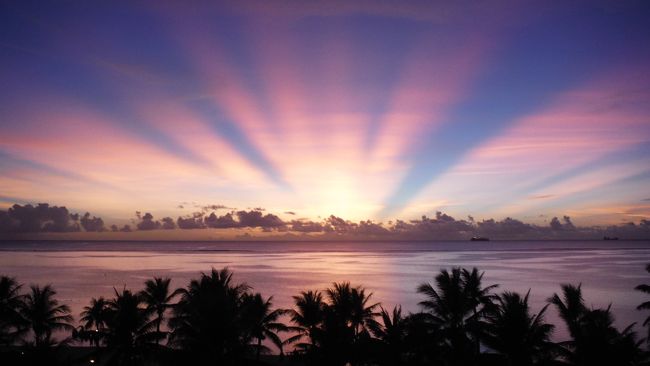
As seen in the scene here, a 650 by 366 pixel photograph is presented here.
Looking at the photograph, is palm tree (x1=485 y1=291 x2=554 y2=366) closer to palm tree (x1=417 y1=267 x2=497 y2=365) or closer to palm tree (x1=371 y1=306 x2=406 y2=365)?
palm tree (x1=417 y1=267 x2=497 y2=365)

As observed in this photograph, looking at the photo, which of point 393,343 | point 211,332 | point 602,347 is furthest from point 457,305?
point 211,332

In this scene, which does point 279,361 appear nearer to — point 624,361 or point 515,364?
point 515,364

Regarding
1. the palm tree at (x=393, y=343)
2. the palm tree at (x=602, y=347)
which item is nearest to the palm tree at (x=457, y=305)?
the palm tree at (x=393, y=343)

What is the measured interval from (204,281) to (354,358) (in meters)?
11.5

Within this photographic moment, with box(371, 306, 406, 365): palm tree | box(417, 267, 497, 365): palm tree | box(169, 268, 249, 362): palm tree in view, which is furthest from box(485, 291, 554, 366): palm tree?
box(169, 268, 249, 362): palm tree

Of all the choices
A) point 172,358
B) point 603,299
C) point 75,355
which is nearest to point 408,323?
point 172,358

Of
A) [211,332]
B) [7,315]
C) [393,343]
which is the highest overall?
[211,332]

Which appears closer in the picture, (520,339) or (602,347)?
(602,347)

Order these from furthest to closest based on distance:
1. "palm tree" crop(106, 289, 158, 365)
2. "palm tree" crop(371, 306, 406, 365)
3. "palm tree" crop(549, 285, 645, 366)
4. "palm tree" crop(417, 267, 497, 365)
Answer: "palm tree" crop(417, 267, 497, 365) → "palm tree" crop(106, 289, 158, 365) → "palm tree" crop(371, 306, 406, 365) → "palm tree" crop(549, 285, 645, 366)

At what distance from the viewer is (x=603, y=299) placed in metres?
82.5

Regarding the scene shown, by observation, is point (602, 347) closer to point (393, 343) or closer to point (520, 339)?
point (520, 339)

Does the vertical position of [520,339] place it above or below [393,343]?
above

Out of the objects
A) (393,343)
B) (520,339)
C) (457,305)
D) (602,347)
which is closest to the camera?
(602,347)

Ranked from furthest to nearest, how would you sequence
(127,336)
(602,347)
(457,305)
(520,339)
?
(457,305) < (127,336) < (520,339) < (602,347)
